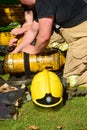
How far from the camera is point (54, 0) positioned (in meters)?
6.46

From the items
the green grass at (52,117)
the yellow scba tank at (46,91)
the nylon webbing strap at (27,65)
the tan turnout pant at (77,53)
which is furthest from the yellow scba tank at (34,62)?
the green grass at (52,117)

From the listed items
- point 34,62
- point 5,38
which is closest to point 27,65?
point 34,62

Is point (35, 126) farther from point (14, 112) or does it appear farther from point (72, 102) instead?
point (72, 102)

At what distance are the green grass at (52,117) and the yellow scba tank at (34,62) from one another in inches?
33.6

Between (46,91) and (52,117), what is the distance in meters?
0.37

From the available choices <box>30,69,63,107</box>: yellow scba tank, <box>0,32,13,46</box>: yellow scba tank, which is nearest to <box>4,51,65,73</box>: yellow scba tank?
<box>30,69,63,107</box>: yellow scba tank

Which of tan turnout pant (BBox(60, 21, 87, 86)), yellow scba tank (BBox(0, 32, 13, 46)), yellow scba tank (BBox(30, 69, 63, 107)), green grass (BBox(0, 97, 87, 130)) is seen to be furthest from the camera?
yellow scba tank (BBox(0, 32, 13, 46))

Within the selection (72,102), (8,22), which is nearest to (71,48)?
(72,102)

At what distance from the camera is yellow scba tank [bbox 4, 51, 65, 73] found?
678 centimetres

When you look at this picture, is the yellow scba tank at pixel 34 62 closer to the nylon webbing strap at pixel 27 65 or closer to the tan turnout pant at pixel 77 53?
the nylon webbing strap at pixel 27 65

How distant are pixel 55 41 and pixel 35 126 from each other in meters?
2.80

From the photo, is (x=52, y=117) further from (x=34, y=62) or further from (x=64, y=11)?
(x=64, y=11)

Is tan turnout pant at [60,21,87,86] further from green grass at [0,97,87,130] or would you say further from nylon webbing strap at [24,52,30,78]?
green grass at [0,97,87,130]

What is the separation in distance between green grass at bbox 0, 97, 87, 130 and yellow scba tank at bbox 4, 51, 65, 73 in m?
0.85
